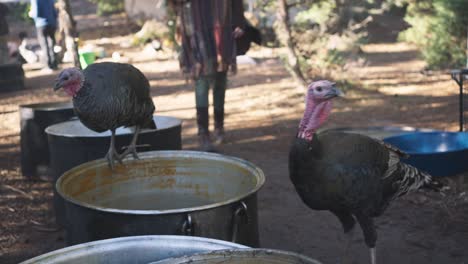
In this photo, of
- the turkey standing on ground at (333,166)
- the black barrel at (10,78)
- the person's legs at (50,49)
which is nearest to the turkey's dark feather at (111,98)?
the turkey standing on ground at (333,166)

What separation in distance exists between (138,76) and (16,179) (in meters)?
2.42

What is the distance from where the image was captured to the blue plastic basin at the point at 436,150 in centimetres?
459

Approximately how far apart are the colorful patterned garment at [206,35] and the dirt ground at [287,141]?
873mm

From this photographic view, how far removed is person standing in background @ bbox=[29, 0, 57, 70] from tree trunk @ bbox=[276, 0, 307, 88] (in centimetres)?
563

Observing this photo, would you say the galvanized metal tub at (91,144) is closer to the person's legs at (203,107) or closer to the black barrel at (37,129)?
the black barrel at (37,129)

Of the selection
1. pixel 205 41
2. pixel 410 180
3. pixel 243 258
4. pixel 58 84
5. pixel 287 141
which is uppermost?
pixel 58 84

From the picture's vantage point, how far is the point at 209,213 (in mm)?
2271

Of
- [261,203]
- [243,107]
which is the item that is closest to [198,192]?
[261,203]

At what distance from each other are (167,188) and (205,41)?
269 cm

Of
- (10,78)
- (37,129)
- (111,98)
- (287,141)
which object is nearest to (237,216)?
(111,98)

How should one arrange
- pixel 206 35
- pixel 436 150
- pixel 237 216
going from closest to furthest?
pixel 237 216, pixel 436 150, pixel 206 35

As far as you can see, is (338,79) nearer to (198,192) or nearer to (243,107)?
(243,107)

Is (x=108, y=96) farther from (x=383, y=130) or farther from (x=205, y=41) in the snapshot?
(x=383, y=130)

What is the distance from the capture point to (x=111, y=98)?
3.13 meters
